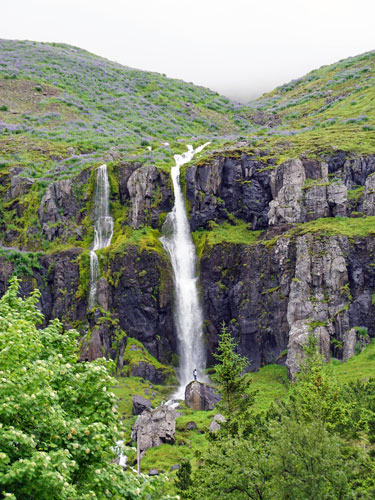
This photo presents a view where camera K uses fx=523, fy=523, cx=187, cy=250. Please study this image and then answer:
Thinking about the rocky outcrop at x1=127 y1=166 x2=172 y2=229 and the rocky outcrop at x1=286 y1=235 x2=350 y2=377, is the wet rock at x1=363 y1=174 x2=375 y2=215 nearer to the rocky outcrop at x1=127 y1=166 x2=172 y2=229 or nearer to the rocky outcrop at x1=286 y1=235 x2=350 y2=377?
the rocky outcrop at x1=286 y1=235 x2=350 y2=377

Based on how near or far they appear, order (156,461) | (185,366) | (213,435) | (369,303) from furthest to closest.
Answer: (185,366), (369,303), (156,461), (213,435)

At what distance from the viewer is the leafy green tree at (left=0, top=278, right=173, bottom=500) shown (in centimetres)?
1142

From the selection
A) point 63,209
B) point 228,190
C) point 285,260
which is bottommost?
point 285,260

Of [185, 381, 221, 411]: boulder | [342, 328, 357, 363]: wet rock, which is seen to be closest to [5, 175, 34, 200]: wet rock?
[185, 381, 221, 411]: boulder

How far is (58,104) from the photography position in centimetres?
11169

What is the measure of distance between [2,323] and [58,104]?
346 ft

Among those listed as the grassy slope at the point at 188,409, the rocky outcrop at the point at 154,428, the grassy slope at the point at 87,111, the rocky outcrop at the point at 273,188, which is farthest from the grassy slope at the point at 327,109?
the rocky outcrop at the point at 154,428

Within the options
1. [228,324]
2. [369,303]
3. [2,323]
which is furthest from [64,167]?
[2,323]

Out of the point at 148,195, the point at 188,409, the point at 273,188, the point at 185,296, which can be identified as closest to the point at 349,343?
the point at 188,409

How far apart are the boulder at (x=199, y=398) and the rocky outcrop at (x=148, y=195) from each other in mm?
25259

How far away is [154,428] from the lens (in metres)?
40.6

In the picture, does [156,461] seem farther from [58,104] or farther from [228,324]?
[58,104]

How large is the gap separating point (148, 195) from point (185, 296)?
15.7m

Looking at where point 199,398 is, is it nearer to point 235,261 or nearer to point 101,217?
point 235,261
